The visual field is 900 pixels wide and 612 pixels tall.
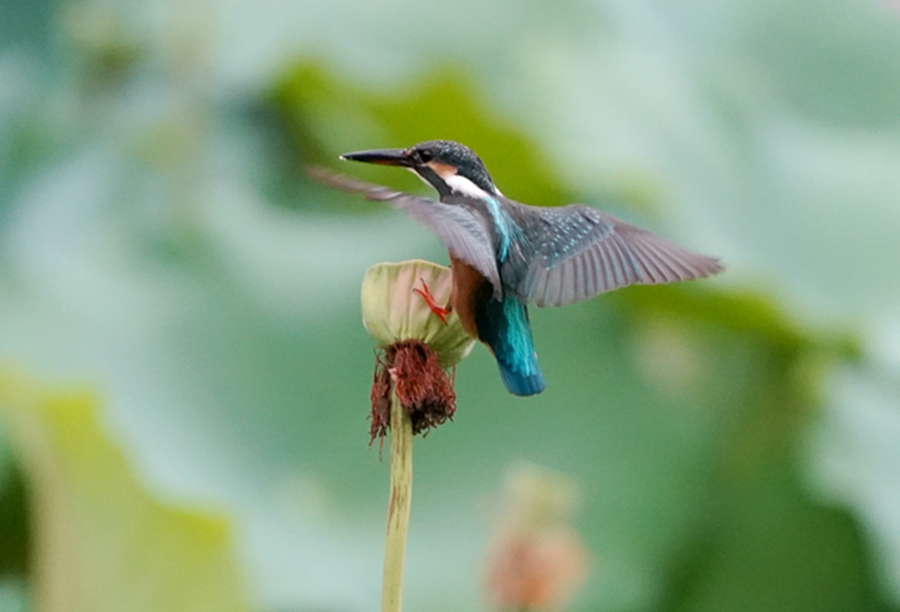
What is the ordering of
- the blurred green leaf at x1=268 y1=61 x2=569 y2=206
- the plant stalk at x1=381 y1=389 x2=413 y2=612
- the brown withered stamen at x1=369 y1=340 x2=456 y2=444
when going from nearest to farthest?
the plant stalk at x1=381 y1=389 x2=413 y2=612 < the brown withered stamen at x1=369 y1=340 x2=456 y2=444 < the blurred green leaf at x1=268 y1=61 x2=569 y2=206

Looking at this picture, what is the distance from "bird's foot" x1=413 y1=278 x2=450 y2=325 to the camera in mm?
764

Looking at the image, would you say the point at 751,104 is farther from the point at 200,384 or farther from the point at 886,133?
the point at 200,384

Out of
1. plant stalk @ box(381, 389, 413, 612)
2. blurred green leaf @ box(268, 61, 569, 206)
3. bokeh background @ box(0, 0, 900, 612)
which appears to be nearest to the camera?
plant stalk @ box(381, 389, 413, 612)

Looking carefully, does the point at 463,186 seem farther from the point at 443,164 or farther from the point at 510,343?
the point at 510,343

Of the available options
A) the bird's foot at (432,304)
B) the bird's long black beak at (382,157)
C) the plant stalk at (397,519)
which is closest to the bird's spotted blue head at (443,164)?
the bird's long black beak at (382,157)

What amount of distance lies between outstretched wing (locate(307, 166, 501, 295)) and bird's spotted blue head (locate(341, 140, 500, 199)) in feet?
0.24

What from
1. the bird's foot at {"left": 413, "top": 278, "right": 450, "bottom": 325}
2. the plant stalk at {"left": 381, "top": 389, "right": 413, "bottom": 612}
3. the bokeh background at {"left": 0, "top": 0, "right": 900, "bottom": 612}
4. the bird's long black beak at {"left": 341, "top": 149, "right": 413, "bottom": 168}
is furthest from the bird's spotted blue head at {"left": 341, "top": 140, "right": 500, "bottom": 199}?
the bokeh background at {"left": 0, "top": 0, "right": 900, "bottom": 612}

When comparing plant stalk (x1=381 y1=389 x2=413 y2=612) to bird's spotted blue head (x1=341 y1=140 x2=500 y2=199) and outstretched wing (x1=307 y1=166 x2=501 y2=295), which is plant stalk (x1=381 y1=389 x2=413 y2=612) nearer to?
outstretched wing (x1=307 y1=166 x2=501 y2=295)

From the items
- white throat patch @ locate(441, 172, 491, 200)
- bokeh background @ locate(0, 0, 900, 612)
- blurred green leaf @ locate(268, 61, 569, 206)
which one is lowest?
bokeh background @ locate(0, 0, 900, 612)

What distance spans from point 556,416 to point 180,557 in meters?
0.90

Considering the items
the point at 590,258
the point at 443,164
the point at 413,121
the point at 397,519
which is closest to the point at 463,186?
the point at 443,164

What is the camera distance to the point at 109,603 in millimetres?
790

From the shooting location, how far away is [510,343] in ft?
2.79

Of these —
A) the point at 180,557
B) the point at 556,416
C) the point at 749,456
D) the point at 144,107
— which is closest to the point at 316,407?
the point at 556,416
